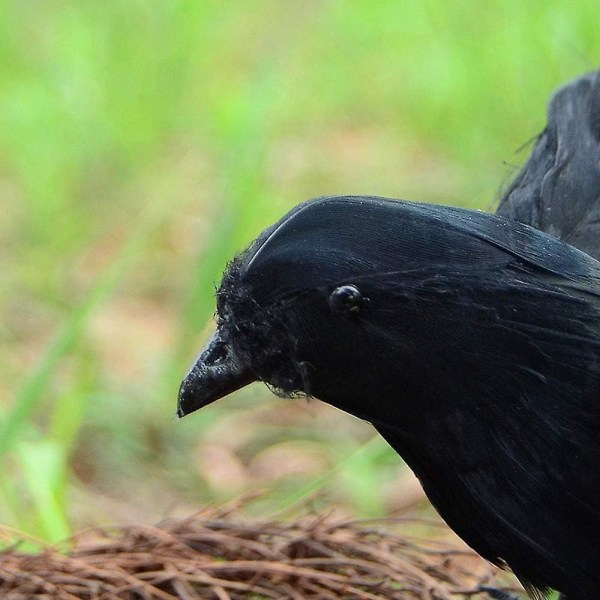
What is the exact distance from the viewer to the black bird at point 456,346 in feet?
6.77

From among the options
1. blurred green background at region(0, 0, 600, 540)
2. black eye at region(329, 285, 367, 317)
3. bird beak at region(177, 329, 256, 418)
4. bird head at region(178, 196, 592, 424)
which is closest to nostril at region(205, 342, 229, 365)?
bird beak at region(177, 329, 256, 418)

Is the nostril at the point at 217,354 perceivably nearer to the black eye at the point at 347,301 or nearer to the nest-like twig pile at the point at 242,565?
the black eye at the point at 347,301

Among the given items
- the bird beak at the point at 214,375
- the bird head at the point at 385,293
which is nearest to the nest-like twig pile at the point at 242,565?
the bird beak at the point at 214,375

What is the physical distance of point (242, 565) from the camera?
2.58m

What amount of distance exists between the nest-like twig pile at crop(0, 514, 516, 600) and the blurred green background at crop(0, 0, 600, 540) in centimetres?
32

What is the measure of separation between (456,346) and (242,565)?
766mm

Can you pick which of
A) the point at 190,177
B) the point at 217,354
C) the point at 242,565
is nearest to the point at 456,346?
the point at 217,354

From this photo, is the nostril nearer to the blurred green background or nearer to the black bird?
the black bird

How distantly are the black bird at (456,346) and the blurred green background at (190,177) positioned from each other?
941 mm

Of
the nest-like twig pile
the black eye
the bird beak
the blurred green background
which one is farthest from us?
the blurred green background

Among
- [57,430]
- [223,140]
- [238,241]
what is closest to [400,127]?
[223,140]

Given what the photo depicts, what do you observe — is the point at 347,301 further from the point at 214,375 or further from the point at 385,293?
the point at 214,375

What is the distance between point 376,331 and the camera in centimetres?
208

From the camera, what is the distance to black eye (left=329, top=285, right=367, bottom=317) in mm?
2057
